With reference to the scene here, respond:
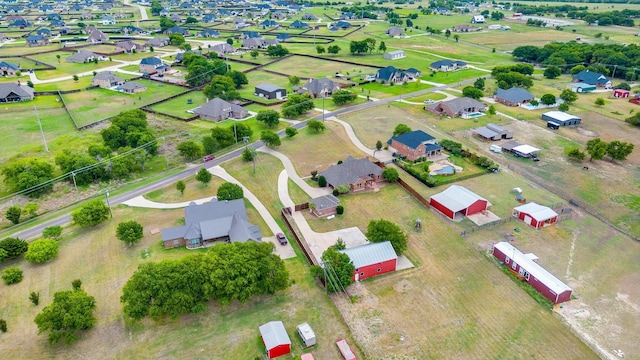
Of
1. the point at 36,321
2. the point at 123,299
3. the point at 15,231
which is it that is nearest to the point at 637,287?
the point at 123,299

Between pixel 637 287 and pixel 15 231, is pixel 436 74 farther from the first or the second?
pixel 15 231

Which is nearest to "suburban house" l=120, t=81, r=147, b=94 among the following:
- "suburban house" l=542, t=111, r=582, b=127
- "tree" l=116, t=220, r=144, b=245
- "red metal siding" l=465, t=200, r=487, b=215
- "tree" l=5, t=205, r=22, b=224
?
"tree" l=5, t=205, r=22, b=224

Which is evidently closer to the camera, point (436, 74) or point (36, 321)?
point (36, 321)

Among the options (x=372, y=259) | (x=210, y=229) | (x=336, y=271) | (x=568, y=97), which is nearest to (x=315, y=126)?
(x=210, y=229)

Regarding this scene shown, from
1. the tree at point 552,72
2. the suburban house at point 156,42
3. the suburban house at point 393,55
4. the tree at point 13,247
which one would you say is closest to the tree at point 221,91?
the tree at point 13,247

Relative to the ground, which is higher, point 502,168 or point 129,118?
point 129,118

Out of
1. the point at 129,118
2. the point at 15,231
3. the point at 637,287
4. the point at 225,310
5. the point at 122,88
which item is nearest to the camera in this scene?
the point at 225,310

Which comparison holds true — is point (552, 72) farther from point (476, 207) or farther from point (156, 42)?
point (156, 42)
